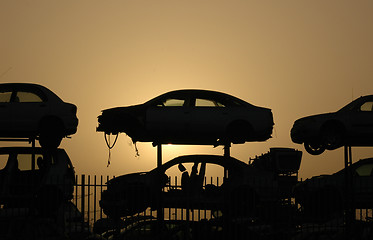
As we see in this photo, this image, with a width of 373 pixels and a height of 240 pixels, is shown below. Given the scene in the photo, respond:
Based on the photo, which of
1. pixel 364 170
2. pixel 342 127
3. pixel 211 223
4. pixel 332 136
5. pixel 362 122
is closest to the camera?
pixel 211 223

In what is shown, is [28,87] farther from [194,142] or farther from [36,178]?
[194,142]

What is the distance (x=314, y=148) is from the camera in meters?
20.3

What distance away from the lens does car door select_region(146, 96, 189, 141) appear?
55.7 feet

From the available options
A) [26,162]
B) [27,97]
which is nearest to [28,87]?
[27,97]

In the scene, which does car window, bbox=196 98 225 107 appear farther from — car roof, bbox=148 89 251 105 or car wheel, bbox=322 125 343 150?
car wheel, bbox=322 125 343 150

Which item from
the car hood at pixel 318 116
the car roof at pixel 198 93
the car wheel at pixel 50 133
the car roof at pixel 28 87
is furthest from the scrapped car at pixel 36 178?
the car hood at pixel 318 116

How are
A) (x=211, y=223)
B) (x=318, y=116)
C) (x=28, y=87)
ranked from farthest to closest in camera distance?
→ (x=318, y=116), (x=28, y=87), (x=211, y=223)

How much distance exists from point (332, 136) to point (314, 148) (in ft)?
→ 3.68

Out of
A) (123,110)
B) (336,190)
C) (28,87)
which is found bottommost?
(336,190)

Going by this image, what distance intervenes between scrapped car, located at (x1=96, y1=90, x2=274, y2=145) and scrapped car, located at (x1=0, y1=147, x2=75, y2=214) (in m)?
1.62

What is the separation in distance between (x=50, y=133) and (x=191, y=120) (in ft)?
13.0

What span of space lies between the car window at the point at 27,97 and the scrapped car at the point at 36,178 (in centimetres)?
209

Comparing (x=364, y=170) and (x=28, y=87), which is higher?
(x=28, y=87)

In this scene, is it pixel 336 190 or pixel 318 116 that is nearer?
pixel 336 190
